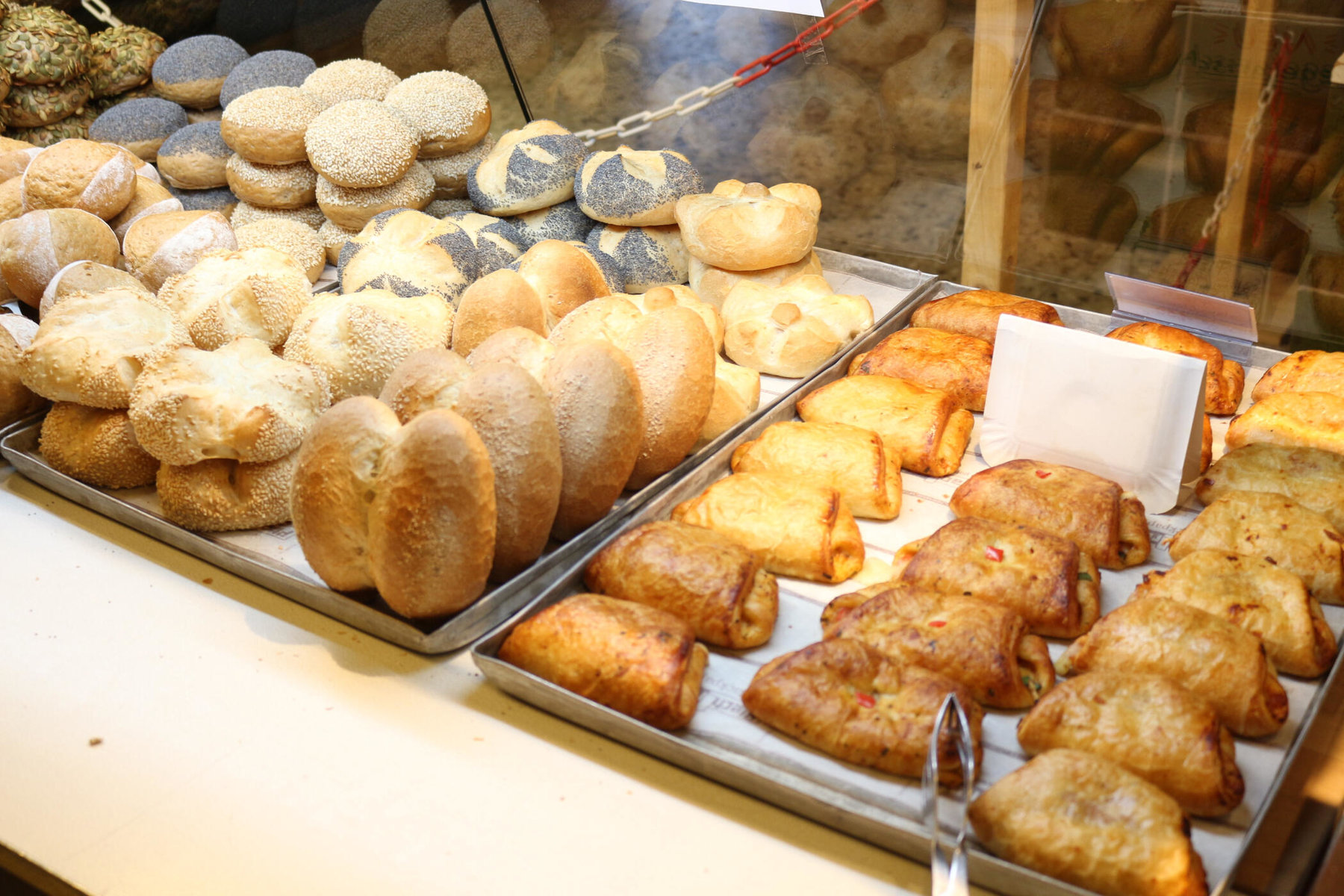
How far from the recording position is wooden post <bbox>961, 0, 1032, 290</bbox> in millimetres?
2650

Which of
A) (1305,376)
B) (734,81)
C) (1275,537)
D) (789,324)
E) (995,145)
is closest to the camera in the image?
(1275,537)

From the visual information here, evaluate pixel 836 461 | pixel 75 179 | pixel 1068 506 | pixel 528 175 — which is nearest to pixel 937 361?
pixel 836 461

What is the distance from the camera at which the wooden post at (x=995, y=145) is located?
2650mm

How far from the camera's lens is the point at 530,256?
2605 millimetres

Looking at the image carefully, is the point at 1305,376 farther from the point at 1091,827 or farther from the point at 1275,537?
the point at 1091,827

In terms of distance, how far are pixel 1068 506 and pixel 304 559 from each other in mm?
1507

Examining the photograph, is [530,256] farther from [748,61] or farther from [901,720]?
[901,720]

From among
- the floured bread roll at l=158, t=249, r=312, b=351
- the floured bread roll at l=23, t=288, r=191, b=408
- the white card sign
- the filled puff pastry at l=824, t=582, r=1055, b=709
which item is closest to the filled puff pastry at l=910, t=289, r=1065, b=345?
the white card sign

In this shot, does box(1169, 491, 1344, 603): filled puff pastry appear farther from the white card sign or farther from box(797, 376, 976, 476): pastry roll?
box(797, 376, 976, 476): pastry roll

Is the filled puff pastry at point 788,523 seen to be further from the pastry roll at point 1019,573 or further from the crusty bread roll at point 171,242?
the crusty bread roll at point 171,242

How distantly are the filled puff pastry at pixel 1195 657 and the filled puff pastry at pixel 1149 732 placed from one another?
6 centimetres

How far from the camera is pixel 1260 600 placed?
1672 mm

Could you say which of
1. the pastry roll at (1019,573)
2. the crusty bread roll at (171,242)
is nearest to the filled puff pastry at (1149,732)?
the pastry roll at (1019,573)

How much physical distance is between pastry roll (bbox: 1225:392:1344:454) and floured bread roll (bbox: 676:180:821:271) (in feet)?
3.80
